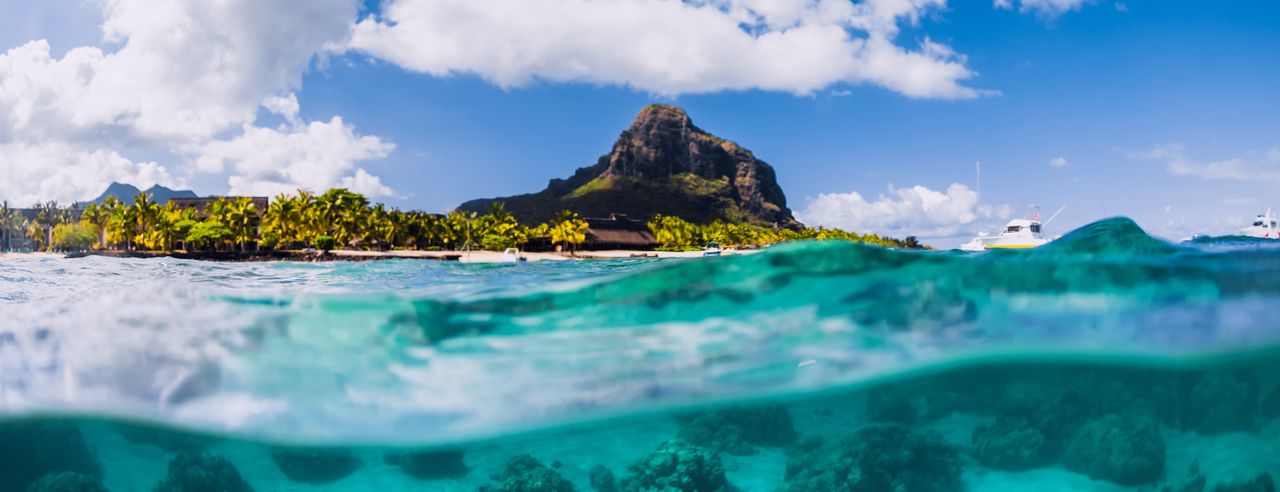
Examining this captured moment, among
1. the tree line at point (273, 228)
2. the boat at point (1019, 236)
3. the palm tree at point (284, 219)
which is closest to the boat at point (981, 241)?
the boat at point (1019, 236)

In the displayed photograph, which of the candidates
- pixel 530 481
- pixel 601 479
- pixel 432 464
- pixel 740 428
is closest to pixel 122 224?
pixel 432 464

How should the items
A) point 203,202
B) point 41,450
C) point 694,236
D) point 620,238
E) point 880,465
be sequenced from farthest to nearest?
point 694,236 < point 620,238 < point 203,202 < point 41,450 < point 880,465

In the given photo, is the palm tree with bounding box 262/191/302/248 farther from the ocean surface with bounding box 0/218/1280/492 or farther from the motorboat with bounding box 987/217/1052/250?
the ocean surface with bounding box 0/218/1280/492

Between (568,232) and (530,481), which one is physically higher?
(568,232)

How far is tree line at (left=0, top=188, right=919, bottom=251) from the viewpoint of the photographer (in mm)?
71312

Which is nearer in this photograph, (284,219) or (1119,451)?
(1119,451)

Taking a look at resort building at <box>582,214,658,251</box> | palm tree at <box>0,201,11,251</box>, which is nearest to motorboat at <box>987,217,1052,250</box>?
resort building at <box>582,214,658,251</box>

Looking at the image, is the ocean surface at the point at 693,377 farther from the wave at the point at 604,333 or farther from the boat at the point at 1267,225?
the boat at the point at 1267,225

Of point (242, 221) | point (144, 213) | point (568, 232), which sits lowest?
point (568, 232)

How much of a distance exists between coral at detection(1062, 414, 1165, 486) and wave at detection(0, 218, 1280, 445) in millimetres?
1005

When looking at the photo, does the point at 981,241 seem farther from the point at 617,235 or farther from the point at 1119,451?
the point at 617,235

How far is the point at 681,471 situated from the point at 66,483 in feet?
22.4

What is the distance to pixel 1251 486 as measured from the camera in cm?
821

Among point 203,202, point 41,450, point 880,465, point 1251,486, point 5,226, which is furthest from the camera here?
point 203,202
